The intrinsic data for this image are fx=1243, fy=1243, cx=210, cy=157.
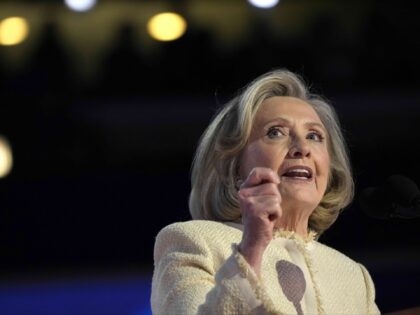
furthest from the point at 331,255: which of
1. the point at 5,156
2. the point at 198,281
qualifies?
the point at 5,156

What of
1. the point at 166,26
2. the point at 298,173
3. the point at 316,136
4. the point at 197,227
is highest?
the point at 166,26

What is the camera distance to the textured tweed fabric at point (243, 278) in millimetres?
1992

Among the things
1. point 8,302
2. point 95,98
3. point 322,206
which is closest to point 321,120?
point 322,206

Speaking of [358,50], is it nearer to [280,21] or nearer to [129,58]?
[280,21]

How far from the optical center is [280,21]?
4293 mm

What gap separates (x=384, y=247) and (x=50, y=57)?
1.25 m

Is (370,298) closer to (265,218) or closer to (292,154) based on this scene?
(292,154)

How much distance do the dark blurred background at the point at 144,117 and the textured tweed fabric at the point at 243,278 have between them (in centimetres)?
71

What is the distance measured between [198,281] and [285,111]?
0.50 m

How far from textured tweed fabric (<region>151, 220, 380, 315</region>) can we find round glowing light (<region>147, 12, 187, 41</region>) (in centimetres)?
177

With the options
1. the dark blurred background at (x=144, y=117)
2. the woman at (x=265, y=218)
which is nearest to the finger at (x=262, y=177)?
the woman at (x=265, y=218)

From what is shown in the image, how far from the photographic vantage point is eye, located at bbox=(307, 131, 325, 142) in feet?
8.15

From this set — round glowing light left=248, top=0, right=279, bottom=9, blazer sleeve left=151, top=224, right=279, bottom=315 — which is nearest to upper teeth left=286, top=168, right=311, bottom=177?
blazer sleeve left=151, top=224, right=279, bottom=315

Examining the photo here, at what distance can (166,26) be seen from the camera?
13.7 ft
